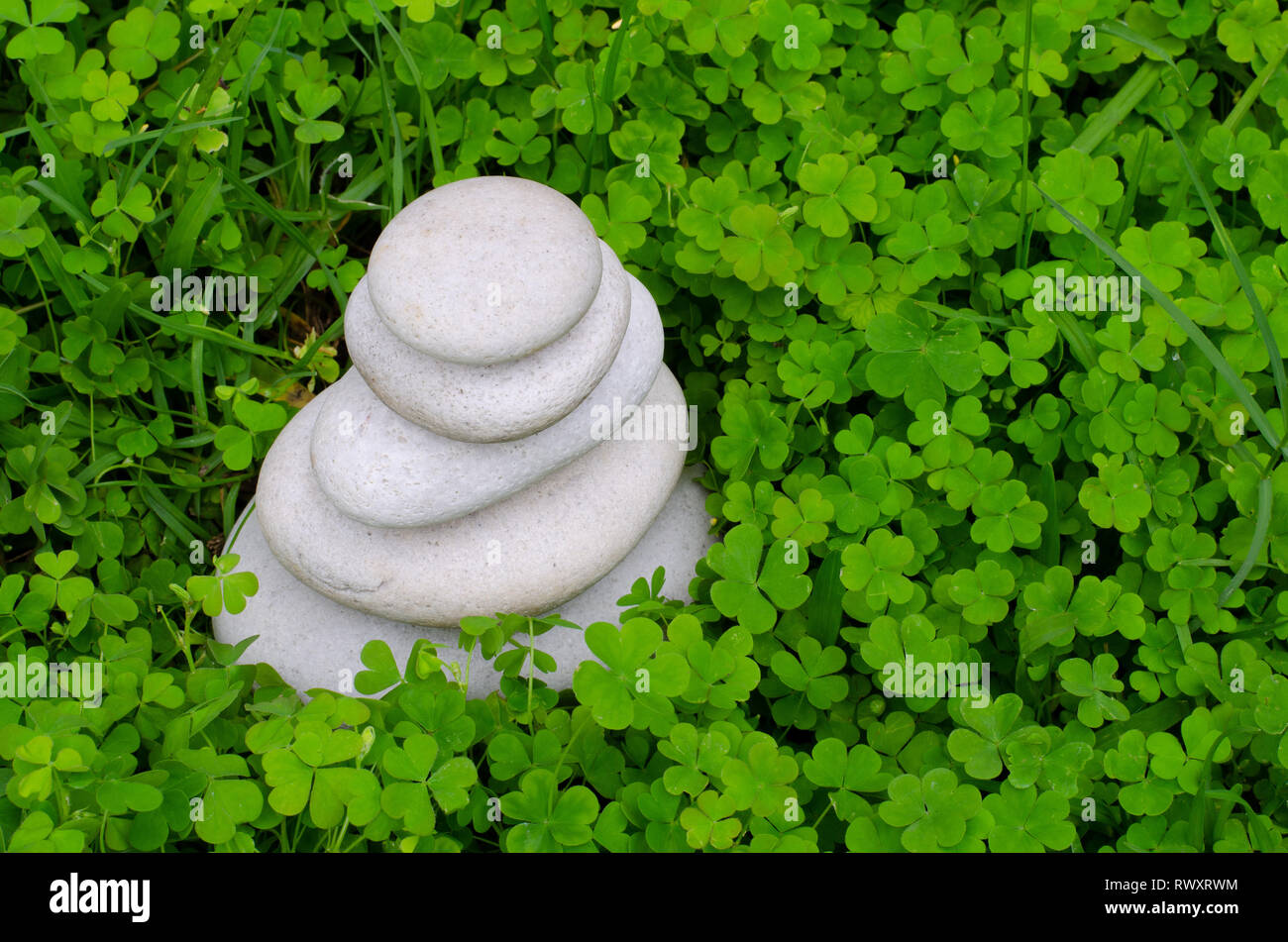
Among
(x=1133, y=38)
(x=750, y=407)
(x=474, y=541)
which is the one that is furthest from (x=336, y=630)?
(x=1133, y=38)

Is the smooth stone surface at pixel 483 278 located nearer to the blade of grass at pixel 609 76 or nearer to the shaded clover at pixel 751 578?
the shaded clover at pixel 751 578

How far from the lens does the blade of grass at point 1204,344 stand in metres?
3.00

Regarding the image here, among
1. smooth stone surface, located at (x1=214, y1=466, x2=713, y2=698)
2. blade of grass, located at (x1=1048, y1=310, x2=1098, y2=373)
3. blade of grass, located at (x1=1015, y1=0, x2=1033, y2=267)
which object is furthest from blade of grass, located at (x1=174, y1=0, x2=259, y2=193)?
blade of grass, located at (x1=1048, y1=310, x2=1098, y2=373)

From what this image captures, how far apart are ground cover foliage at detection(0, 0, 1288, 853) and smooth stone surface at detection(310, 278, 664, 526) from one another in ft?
1.03

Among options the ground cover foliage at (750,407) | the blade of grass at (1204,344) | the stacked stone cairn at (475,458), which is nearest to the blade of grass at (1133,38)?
the ground cover foliage at (750,407)

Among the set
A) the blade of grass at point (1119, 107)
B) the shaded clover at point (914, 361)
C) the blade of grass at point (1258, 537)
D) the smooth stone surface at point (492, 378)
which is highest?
the blade of grass at point (1119, 107)

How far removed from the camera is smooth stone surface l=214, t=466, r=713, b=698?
3.04m

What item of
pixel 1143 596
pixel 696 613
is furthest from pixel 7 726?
pixel 1143 596

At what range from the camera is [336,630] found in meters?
3.07

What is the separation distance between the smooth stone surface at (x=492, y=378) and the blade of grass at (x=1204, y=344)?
1.28 metres

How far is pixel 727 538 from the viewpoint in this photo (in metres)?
2.97

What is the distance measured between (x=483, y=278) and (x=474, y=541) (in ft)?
2.32

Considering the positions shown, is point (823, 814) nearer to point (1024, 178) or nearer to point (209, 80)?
point (1024, 178)

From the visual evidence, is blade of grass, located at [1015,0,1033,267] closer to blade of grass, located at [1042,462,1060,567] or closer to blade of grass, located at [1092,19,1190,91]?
blade of grass, located at [1092,19,1190,91]
